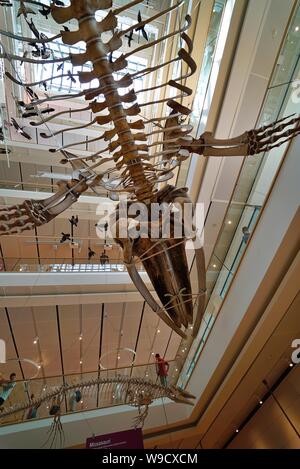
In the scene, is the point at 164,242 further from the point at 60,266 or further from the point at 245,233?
the point at 60,266

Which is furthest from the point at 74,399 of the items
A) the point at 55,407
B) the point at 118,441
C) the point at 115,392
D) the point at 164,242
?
the point at 164,242

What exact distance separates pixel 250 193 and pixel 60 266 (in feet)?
16.3

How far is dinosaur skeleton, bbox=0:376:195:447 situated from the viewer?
17.3 ft

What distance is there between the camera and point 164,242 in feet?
11.1

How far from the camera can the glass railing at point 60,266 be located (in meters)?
6.73

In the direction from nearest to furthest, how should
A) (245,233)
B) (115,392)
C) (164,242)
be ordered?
(164,242) → (245,233) → (115,392)

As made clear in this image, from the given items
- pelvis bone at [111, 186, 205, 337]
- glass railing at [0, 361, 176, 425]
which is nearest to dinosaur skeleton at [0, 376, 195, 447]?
glass railing at [0, 361, 176, 425]

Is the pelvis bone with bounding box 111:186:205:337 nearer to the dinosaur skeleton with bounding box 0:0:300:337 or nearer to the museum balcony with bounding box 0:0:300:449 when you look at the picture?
the dinosaur skeleton with bounding box 0:0:300:337

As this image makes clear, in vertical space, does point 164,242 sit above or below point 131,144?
below

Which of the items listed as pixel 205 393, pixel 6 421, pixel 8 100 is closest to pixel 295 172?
pixel 205 393

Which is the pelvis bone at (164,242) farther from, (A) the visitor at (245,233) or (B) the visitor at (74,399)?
(B) the visitor at (74,399)

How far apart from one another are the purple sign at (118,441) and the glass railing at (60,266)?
12.2 ft

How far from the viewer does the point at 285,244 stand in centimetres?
372

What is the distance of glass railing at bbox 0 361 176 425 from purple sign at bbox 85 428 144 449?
1736mm
